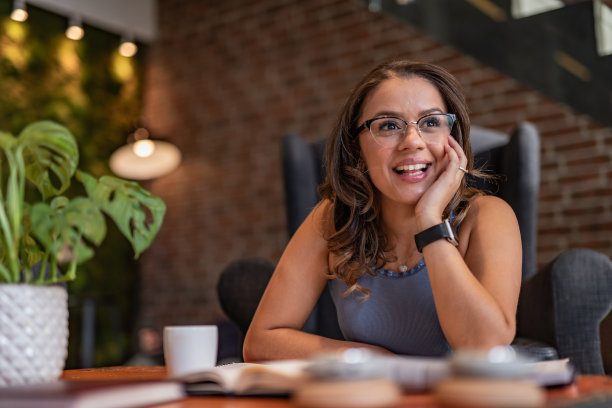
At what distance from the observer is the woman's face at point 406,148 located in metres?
1.40

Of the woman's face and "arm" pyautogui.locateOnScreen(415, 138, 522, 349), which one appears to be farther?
the woman's face

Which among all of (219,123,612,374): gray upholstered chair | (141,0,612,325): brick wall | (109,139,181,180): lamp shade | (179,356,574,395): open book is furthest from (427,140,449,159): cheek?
(109,139,181,180): lamp shade

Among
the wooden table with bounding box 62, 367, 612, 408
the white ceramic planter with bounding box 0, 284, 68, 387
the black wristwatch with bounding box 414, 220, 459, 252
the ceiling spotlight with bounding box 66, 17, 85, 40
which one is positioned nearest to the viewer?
the wooden table with bounding box 62, 367, 612, 408

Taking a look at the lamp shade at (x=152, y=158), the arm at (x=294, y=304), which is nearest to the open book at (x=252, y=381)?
the arm at (x=294, y=304)

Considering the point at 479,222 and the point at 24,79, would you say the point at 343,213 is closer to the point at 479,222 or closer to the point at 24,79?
the point at 479,222

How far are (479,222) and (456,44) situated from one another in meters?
1.69

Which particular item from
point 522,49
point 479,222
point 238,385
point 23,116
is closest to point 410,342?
point 479,222

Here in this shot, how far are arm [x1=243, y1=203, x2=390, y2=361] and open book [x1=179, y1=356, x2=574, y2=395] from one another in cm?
45

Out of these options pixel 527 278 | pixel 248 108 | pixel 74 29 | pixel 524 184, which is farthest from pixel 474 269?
pixel 74 29

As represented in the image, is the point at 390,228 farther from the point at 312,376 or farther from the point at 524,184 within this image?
the point at 312,376

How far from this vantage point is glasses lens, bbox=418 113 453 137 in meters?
1.41

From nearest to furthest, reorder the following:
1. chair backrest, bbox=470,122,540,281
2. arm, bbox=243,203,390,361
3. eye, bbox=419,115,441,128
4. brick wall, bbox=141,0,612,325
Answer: arm, bbox=243,203,390,361, eye, bbox=419,115,441,128, chair backrest, bbox=470,122,540,281, brick wall, bbox=141,0,612,325

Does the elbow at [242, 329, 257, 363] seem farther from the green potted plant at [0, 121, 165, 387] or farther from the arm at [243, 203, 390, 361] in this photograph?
the green potted plant at [0, 121, 165, 387]

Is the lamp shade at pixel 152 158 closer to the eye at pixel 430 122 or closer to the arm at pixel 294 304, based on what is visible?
the arm at pixel 294 304
